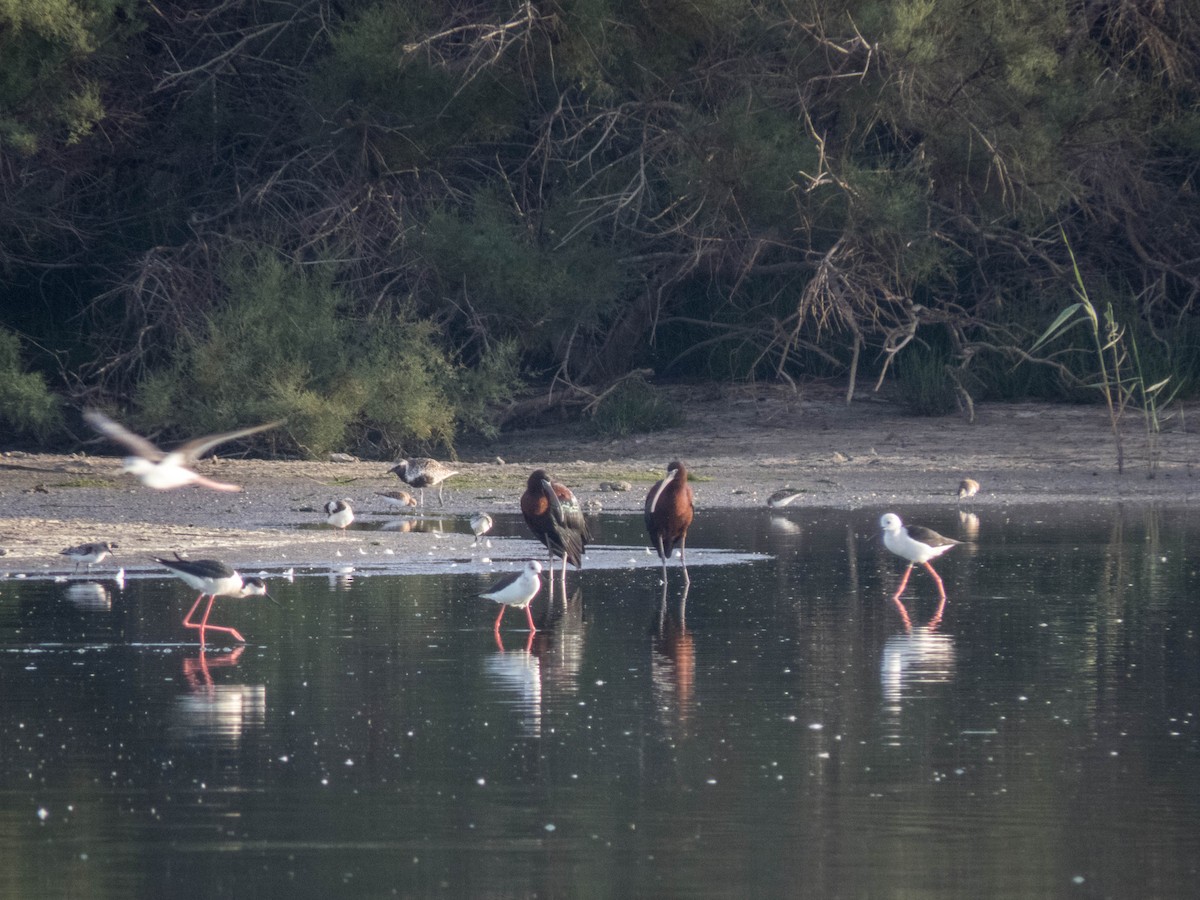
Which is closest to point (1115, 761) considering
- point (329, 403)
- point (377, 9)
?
point (329, 403)

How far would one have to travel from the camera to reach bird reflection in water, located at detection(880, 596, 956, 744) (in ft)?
26.5

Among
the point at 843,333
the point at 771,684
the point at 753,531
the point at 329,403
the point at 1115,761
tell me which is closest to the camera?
the point at 1115,761

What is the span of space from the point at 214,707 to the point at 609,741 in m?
1.79

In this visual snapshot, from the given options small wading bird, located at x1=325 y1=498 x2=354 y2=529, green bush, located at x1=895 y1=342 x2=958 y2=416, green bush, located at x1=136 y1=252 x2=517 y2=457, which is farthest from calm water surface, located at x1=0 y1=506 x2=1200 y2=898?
green bush, located at x1=895 y1=342 x2=958 y2=416

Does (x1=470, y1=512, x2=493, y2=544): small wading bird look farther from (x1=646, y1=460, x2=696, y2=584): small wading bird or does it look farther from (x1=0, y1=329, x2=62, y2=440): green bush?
(x1=0, y1=329, x2=62, y2=440): green bush

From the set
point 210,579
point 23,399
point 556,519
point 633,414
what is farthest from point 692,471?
point 210,579

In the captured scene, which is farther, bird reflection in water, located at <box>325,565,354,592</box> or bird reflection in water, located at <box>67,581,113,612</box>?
bird reflection in water, located at <box>325,565,354,592</box>

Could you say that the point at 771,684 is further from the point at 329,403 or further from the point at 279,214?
the point at 279,214

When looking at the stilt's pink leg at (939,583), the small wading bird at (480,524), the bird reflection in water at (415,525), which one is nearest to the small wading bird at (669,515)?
the stilt's pink leg at (939,583)

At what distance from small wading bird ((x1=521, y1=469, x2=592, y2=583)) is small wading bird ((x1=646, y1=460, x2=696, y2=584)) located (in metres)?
0.50

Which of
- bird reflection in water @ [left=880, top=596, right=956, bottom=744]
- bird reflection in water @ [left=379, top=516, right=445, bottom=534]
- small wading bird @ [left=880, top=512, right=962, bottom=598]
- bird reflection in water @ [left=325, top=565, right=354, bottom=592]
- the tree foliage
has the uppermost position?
the tree foliage

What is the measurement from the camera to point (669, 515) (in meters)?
12.8

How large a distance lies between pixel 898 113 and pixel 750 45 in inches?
81.3

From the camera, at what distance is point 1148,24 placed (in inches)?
945
